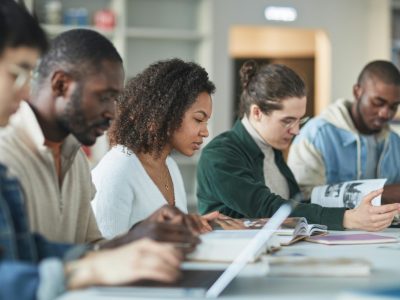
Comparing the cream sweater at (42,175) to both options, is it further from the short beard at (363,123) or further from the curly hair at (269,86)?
the short beard at (363,123)

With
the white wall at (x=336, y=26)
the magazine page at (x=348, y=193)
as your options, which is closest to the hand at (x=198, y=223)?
the magazine page at (x=348, y=193)

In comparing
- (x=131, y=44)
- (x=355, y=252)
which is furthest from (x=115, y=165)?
(x=131, y=44)

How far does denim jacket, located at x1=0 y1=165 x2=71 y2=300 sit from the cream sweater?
13cm

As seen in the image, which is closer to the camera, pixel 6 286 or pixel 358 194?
pixel 6 286

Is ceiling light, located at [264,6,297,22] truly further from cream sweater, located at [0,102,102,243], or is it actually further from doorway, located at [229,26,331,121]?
cream sweater, located at [0,102,102,243]

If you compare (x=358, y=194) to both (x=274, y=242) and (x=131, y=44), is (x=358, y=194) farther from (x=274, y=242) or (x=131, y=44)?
(x=131, y=44)

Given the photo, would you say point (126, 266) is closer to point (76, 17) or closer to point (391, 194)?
point (391, 194)

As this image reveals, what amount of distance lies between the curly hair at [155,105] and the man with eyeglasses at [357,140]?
97 centimetres

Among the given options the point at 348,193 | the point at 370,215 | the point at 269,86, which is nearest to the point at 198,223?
the point at 370,215

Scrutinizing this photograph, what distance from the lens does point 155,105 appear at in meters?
2.35

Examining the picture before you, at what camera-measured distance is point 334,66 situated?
661cm

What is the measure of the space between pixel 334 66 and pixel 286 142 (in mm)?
3998

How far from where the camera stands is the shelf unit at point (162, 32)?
5562mm

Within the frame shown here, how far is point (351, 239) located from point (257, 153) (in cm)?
75
